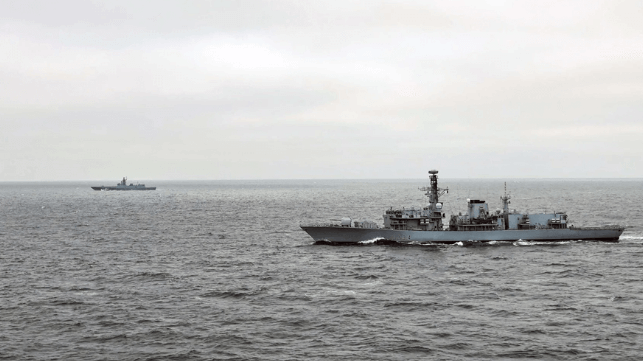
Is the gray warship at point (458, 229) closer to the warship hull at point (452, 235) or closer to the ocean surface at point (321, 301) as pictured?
the warship hull at point (452, 235)

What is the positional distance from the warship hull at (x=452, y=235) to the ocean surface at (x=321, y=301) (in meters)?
1.86

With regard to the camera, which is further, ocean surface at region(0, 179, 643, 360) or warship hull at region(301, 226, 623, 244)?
warship hull at region(301, 226, 623, 244)

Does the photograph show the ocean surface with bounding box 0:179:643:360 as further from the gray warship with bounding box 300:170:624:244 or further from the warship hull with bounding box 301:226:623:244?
the gray warship with bounding box 300:170:624:244

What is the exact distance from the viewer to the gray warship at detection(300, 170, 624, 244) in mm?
85375

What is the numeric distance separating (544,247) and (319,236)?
3457 centimetres

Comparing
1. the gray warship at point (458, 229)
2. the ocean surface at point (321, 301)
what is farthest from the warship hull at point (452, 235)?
the ocean surface at point (321, 301)

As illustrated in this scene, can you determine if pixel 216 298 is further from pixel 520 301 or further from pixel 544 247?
pixel 544 247

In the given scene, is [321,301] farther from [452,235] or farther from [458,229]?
[458,229]

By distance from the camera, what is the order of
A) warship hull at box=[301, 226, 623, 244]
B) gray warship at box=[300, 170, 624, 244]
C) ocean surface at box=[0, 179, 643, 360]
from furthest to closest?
gray warship at box=[300, 170, 624, 244], warship hull at box=[301, 226, 623, 244], ocean surface at box=[0, 179, 643, 360]

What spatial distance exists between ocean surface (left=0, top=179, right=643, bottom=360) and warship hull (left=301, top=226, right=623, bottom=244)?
186 centimetres

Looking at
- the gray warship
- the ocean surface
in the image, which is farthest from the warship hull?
the ocean surface

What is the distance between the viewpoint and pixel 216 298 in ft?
164

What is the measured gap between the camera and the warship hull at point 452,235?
84938 mm

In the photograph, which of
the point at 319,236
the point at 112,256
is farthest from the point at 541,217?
the point at 112,256
